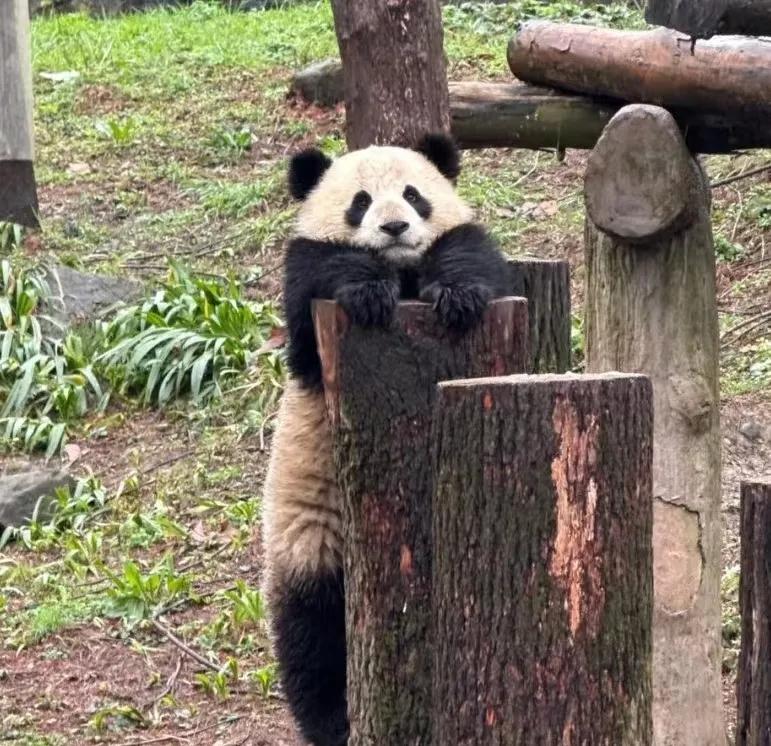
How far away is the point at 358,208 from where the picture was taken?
3945mm

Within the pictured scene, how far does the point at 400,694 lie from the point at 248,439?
3.86m

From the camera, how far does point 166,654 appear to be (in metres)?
5.59

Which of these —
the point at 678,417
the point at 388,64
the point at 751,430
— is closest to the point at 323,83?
Result: the point at 388,64

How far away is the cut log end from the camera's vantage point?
392 cm

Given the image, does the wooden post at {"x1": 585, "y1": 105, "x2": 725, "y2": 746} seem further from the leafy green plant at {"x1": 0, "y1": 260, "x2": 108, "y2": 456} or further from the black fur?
the leafy green plant at {"x1": 0, "y1": 260, "x2": 108, "y2": 456}

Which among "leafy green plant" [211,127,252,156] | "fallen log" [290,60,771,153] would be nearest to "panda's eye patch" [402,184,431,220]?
"fallen log" [290,60,771,153]

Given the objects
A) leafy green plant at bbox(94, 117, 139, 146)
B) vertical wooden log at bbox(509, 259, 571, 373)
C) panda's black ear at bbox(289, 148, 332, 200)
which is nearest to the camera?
vertical wooden log at bbox(509, 259, 571, 373)

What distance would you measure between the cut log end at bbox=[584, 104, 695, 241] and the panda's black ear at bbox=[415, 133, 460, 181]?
0.39 metres

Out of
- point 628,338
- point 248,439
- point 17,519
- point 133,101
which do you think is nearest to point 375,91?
point 628,338

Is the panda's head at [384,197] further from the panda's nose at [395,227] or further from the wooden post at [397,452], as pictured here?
the wooden post at [397,452]

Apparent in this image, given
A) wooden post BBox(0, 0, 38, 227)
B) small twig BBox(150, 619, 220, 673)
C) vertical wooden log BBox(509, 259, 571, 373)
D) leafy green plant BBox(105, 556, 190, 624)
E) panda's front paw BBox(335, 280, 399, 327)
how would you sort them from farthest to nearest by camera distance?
wooden post BBox(0, 0, 38, 227) → leafy green plant BBox(105, 556, 190, 624) → small twig BBox(150, 619, 220, 673) → vertical wooden log BBox(509, 259, 571, 373) → panda's front paw BBox(335, 280, 399, 327)

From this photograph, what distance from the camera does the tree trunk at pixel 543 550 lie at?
9.57 feet

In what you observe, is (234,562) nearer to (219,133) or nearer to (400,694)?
(400,694)

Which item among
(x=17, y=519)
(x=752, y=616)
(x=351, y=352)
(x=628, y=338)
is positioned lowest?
(x=17, y=519)
